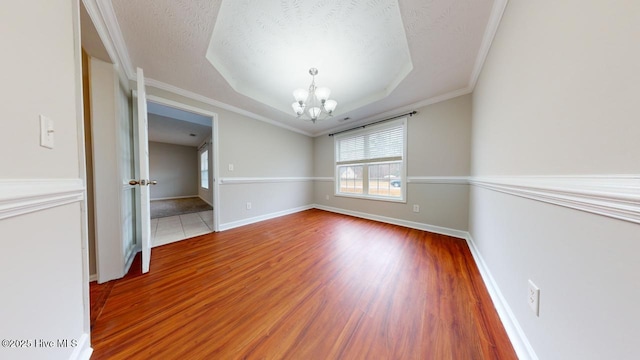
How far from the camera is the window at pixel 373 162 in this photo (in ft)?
9.55

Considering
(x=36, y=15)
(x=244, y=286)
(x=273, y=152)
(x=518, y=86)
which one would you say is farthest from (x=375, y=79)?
(x=244, y=286)

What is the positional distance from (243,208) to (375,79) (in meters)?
2.83

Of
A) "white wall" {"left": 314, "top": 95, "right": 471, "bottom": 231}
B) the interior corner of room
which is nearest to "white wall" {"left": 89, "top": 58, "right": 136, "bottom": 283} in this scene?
the interior corner of room

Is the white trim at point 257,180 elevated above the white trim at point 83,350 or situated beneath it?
elevated above

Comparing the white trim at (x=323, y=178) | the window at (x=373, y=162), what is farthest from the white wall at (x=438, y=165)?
the white trim at (x=323, y=178)

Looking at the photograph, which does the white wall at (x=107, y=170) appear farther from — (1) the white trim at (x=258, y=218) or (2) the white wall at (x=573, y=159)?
(2) the white wall at (x=573, y=159)

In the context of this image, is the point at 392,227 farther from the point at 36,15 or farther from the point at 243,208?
the point at 36,15

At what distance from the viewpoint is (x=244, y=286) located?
1.38 meters

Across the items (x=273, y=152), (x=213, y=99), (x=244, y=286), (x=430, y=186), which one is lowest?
(x=244, y=286)

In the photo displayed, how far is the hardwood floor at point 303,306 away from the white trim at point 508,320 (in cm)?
3

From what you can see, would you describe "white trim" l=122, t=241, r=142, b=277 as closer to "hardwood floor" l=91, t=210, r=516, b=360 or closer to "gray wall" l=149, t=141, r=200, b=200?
"hardwood floor" l=91, t=210, r=516, b=360

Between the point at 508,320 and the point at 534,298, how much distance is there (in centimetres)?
34

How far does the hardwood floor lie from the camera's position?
2.93ft

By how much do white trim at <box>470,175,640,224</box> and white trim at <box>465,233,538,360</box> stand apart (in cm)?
71
